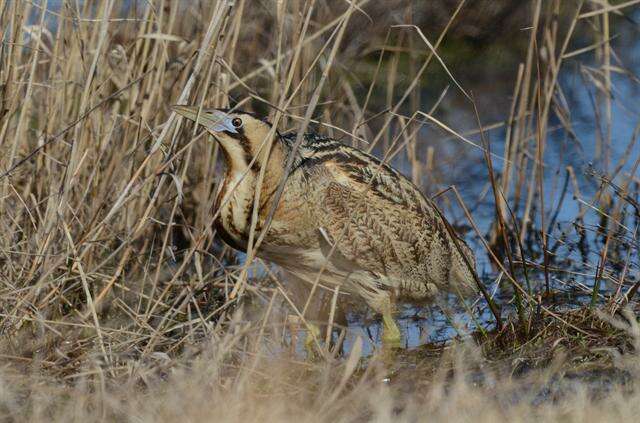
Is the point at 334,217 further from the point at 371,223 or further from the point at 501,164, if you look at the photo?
the point at 501,164

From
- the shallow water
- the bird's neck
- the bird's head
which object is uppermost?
the bird's head

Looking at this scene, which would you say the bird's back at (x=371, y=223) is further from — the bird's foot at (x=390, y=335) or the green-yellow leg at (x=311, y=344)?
the green-yellow leg at (x=311, y=344)

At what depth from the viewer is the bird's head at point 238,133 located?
4398mm

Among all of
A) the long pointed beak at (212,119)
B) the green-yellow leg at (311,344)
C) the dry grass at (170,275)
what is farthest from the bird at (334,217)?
the green-yellow leg at (311,344)

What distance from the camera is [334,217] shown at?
4.67 meters

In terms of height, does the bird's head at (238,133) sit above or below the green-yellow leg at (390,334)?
above

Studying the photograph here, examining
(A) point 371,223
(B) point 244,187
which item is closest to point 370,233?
(A) point 371,223

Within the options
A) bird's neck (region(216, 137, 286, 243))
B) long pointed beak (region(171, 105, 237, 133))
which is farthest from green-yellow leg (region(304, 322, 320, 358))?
long pointed beak (region(171, 105, 237, 133))

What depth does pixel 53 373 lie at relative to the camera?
13.0 feet

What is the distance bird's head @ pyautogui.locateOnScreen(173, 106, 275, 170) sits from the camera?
4.40m

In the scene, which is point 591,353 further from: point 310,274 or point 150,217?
point 150,217

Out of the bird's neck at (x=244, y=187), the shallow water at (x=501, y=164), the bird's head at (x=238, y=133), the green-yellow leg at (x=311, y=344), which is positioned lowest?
the green-yellow leg at (x=311, y=344)

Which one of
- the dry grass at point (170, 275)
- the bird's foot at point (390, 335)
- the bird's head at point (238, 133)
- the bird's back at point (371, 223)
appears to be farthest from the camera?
the bird's foot at point (390, 335)

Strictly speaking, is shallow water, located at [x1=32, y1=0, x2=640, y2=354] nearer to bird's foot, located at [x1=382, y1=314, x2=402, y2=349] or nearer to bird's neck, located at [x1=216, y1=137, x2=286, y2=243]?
bird's foot, located at [x1=382, y1=314, x2=402, y2=349]
